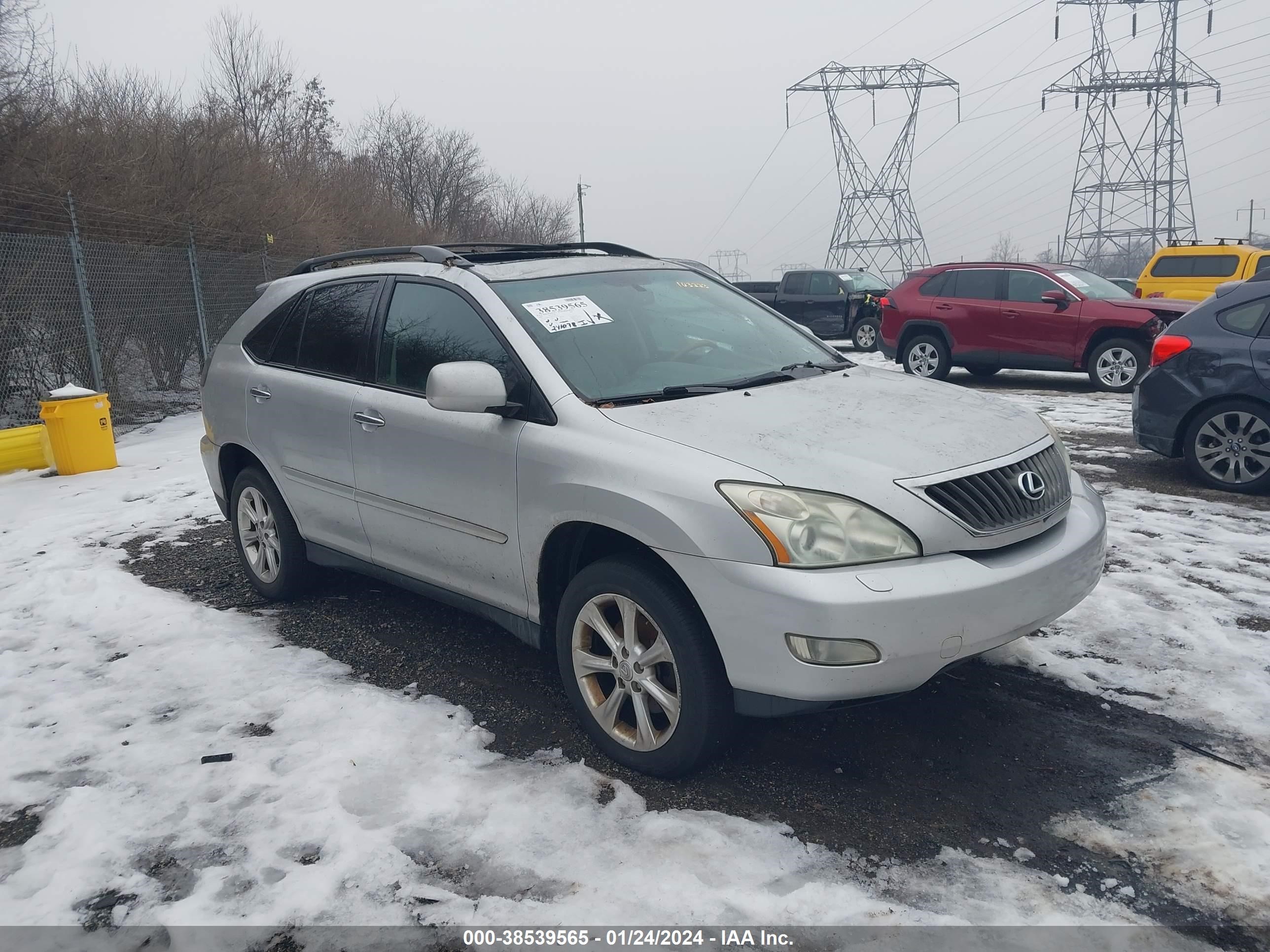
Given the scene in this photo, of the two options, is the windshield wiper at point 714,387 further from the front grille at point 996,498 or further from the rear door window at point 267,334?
the rear door window at point 267,334

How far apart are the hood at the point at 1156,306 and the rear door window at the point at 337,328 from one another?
10.7 m

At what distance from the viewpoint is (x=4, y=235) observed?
9.92 m

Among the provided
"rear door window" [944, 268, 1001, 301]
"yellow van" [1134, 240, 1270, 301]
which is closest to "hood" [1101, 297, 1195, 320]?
"rear door window" [944, 268, 1001, 301]

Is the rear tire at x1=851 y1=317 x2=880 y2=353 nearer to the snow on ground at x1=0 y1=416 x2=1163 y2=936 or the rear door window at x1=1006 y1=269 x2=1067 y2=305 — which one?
the rear door window at x1=1006 y1=269 x2=1067 y2=305

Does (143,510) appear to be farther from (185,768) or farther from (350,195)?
(350,195)

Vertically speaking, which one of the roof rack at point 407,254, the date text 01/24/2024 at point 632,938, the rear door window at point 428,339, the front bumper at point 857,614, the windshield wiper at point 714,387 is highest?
the roof rack at point 407,254

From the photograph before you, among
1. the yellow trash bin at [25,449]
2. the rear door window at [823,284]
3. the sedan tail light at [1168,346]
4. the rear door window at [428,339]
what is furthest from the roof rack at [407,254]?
the rear door window at [823,284]

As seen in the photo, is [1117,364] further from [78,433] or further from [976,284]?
[78,433]

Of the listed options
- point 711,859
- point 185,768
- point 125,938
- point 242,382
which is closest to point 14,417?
point 242,382

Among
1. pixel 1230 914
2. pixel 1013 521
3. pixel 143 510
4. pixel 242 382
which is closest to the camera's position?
pixel 1230 914

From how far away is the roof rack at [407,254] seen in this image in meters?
4.00

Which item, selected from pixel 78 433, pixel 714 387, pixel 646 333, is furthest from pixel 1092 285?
pixel 78 433

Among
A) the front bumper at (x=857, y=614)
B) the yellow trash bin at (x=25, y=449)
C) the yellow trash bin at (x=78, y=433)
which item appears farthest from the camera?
the yellow trash bin at (x=25, y=449)

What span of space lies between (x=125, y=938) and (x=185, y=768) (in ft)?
2.99
